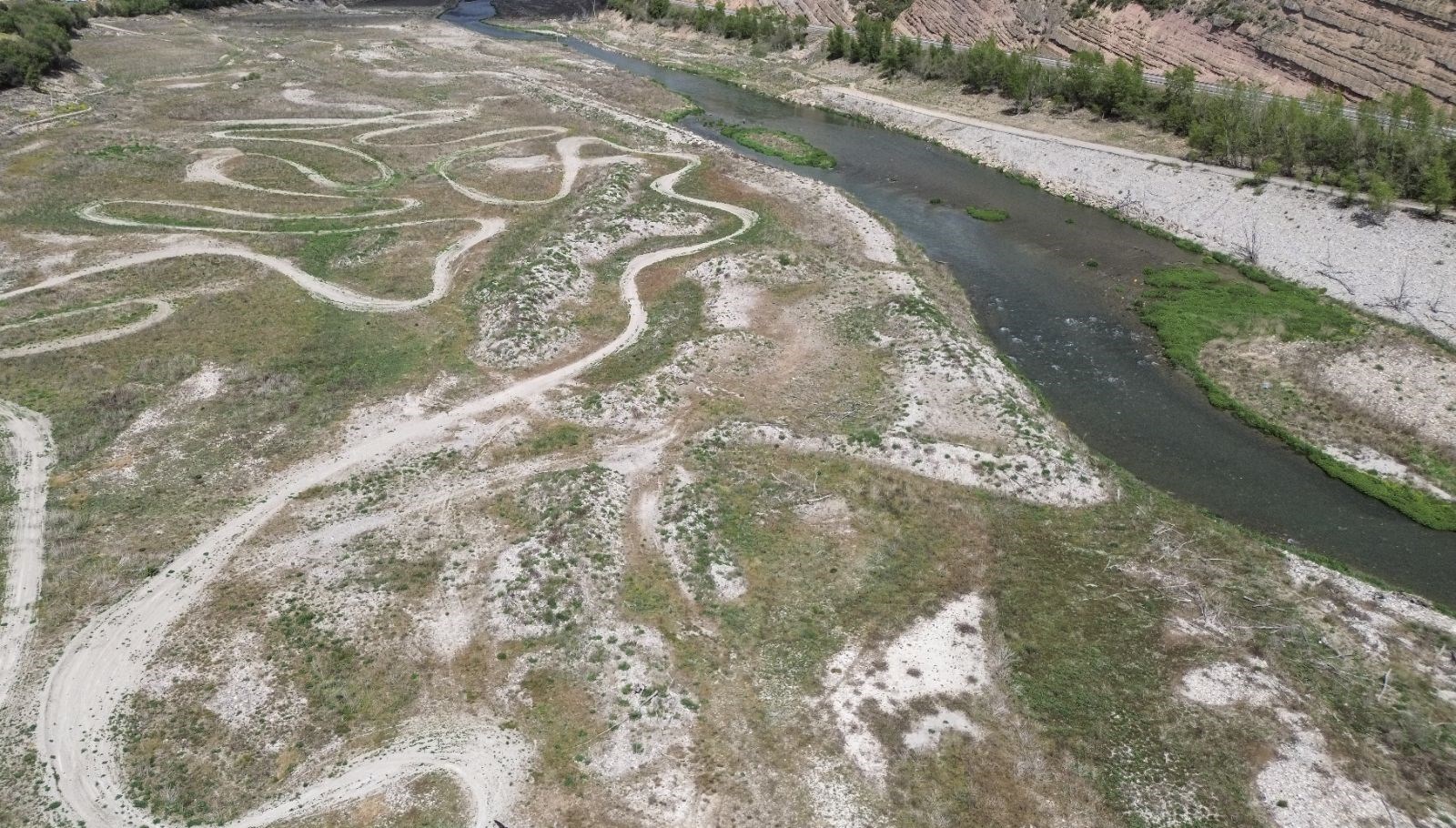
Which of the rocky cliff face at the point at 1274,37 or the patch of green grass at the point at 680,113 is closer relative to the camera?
the rocky cliff face at the point at 1274,37

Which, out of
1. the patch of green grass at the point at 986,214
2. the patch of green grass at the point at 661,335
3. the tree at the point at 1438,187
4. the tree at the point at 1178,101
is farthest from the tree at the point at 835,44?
the patch of green grass at the point at 661,335

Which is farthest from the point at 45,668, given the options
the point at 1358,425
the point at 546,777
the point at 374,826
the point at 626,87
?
the point at 626,87

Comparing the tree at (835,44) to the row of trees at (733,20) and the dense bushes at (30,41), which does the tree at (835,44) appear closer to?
the row of trees at (733,20)

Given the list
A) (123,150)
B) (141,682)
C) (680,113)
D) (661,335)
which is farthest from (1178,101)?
(123,150)

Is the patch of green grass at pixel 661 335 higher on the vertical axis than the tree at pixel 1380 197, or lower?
lower

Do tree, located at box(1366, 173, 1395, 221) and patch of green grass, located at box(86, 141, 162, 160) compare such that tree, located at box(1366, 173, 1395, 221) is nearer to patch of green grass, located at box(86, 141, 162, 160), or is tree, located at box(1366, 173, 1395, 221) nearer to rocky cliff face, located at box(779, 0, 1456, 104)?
rocky cliff face, located at box(779, 0, 1456, 104)

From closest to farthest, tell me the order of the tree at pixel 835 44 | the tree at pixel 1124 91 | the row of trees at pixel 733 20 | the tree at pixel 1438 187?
the tree at pixel 1438 187, the tree at pixel 1124 91, the tree at pixel 835 44, the row of trees at pixel 733 20

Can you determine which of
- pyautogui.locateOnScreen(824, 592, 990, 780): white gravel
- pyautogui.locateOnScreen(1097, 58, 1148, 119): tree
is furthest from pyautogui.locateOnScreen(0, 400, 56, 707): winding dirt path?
pyautogui.locateOnScreen(1097, 58, 1148, 119): tree
